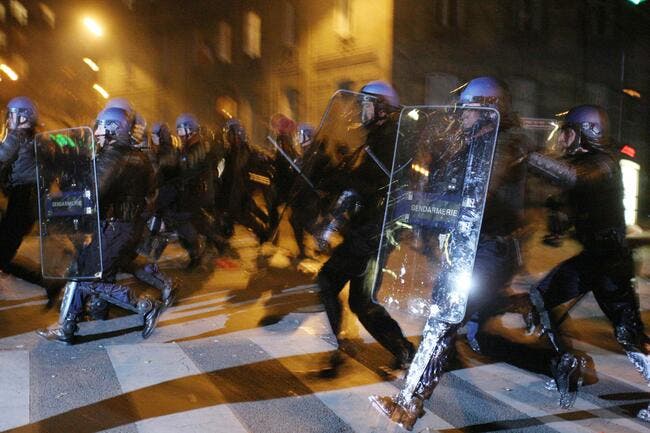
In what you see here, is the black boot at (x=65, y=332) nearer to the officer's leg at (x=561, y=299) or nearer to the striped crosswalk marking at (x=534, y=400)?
the striped crosswalk marking at (x=534, y=400)

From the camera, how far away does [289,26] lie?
74.2 ft

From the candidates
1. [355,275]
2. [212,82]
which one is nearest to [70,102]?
[212,82]

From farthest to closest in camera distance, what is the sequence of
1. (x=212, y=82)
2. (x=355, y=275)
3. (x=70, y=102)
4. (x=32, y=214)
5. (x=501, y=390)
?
1. (x=212, y=82)
2. (x=70, y=102)
3. (x=32, y=214)
4. (x=355, y=275)
5. (x=501, y=390)

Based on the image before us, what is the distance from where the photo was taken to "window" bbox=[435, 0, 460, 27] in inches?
782

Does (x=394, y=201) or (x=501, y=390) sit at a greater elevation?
(x=394, y=201)

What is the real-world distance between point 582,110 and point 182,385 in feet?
10.2

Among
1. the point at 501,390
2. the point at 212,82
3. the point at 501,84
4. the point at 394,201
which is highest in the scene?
the point at 212,82

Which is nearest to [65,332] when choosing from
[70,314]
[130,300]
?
[70,314]

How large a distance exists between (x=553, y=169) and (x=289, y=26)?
789 inches

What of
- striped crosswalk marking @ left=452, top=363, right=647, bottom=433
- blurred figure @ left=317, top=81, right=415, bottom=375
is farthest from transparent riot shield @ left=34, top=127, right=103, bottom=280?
striped crosswalk marking @ left=452, top=363, right=647, bottom=433

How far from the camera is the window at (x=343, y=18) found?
20.0 meters

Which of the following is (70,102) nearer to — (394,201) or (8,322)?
(8,322)

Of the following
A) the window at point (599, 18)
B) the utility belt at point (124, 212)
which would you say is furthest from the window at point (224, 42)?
the utility belt at point (124, 212)

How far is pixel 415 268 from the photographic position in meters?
3.70
